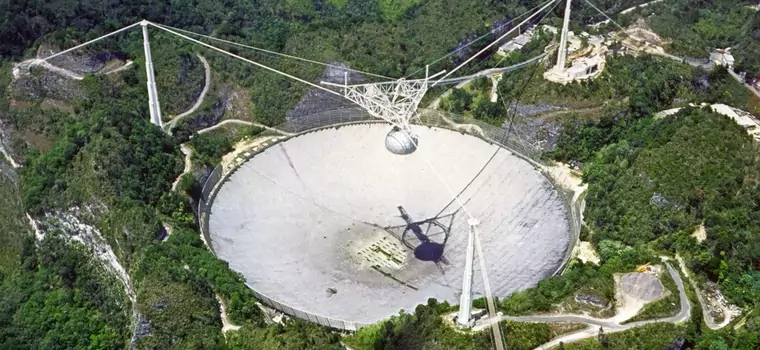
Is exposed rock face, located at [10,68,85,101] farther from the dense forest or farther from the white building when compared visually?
the white building

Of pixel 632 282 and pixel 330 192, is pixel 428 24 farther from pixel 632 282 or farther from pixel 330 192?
pixel 632 282

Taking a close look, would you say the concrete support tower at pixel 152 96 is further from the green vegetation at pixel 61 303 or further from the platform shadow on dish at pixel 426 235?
the platform shadow on dish at pixel 426 235

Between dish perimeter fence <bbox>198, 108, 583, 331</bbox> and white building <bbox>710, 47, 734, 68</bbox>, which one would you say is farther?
white building <bbox>710, 47, 734, 68</bbox>

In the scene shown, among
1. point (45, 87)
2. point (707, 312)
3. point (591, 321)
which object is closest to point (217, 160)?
point (45, 87)

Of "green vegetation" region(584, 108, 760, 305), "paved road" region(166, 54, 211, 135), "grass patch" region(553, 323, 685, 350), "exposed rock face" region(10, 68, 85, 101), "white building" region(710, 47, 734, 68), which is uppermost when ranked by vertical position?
"exposed rock face" region(10, 68, 85, 101)

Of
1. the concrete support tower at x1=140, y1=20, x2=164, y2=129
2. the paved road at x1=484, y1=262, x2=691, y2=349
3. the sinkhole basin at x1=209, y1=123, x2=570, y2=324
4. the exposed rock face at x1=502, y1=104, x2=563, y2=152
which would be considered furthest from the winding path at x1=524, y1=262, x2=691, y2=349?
the concrete support tower at x1=140, y1=20, x2=164, y2=129

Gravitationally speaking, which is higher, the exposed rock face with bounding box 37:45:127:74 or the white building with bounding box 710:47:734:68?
the exposed rock face with bounding box 37:45:127:74
